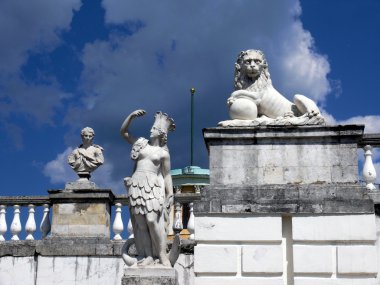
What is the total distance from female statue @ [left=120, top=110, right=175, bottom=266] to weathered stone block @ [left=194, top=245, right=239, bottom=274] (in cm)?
49

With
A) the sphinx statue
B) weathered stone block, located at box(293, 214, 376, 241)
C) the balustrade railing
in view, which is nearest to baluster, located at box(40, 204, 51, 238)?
the balustrade railing

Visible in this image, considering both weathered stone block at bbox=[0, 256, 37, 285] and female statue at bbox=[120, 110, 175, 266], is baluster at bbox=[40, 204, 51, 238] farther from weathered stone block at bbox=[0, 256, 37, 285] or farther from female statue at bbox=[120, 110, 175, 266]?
female statue at bbox=[120, 110, 175, 266]

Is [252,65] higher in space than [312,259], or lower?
higher

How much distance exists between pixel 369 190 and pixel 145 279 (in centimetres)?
369

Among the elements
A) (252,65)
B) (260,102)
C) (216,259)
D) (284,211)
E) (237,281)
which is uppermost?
(252,65)

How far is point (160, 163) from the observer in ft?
38.3

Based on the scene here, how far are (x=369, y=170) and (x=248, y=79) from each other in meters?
2.41

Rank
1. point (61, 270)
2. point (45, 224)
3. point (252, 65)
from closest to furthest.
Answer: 1. point (252, 65)
2. point (61, 270)
3. point (45, 224)

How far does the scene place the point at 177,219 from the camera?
13742mm

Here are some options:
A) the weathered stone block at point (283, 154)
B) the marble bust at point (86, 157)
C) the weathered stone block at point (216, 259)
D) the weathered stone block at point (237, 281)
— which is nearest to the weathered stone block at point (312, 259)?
the weathered stone block at point (237, 281)

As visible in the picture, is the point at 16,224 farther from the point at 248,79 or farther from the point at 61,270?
the point at 248,79

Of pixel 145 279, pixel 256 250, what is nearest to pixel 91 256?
pixel 145 279

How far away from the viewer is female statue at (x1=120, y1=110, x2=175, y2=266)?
444 inches

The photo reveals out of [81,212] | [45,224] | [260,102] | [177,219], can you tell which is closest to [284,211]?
[260,102]
